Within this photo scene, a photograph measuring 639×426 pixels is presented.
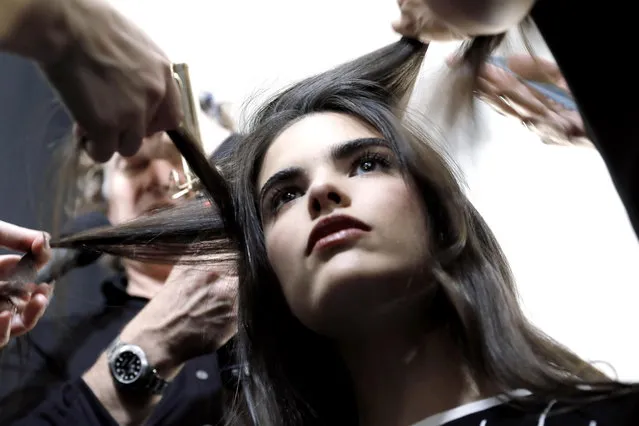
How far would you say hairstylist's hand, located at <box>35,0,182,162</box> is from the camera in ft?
1.34

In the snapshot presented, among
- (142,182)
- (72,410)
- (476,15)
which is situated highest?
(476,15)

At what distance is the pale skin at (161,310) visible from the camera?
644 millimetres

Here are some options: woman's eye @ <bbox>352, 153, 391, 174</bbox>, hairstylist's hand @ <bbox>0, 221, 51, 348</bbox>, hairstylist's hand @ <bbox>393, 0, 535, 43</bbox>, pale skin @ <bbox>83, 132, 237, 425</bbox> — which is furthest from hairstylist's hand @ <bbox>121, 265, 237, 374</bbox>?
hairstylist's hand @ <bbox>393, 0, 535, 43</bbox>

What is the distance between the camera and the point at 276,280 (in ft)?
1.89

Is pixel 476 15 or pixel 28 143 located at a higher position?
pixel 476 15

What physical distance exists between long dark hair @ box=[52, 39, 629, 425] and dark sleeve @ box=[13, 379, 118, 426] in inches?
5.3

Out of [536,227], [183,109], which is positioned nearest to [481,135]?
[536,227]

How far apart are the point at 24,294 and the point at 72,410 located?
0.38 feet

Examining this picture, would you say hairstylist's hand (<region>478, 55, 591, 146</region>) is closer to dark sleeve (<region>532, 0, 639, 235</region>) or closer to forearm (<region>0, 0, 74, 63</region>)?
dark sleeve (<region>532, 0, 639, 235</region>)

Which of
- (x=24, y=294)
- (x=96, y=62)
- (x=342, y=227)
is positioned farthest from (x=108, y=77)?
(x=24, y=294)

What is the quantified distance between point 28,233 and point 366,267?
0.86 ft

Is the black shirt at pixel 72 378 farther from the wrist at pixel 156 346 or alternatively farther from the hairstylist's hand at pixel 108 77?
the hairstylist's hand at pixel 108 77

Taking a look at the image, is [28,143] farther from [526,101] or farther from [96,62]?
[526,101]

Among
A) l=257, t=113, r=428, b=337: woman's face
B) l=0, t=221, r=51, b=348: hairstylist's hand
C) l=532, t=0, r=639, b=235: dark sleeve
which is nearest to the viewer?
l=532, t=0, r=639, b=235: dark sleeve
